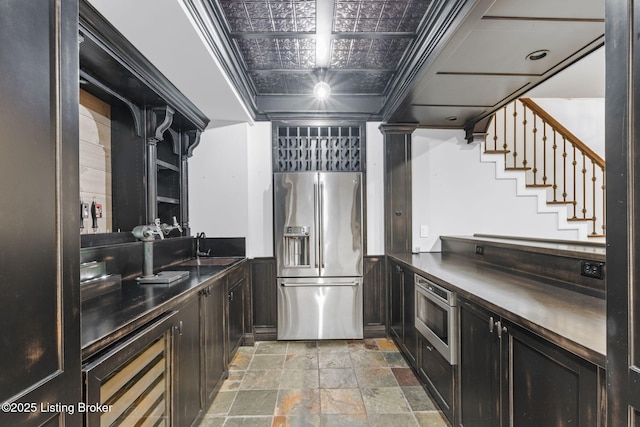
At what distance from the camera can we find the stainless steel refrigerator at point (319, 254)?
338cm

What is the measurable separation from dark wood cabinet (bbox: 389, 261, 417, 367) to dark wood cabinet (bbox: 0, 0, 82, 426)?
243cm

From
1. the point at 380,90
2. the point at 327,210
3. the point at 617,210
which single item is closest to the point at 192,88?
the point at 327,210

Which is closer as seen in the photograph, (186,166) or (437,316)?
(437,316)

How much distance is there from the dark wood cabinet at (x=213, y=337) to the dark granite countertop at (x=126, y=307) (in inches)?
5.4

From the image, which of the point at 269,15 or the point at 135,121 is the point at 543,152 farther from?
the point at 135,121

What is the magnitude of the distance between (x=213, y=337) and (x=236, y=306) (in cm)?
73

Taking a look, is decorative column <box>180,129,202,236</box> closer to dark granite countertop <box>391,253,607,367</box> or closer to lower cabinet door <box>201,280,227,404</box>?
lower cabinet door <box>201,280,227,404</box>

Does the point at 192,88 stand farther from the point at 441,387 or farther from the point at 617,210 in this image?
the point at 441,387

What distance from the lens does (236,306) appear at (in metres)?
3.05

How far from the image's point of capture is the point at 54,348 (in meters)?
0.86

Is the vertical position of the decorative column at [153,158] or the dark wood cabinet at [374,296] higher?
the decorative column at [153,158]

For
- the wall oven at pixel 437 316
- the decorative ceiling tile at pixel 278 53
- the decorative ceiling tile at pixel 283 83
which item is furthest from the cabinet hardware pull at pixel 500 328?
the decorative ceiling tile at pixel 283 83

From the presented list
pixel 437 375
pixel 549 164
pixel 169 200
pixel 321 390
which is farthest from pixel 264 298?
pixel 549 164

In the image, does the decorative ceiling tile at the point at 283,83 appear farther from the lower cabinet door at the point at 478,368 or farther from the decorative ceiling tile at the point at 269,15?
the lower cabinet door at the point at 478,368
